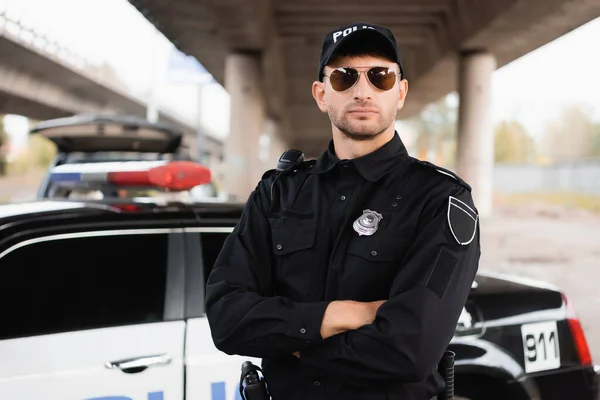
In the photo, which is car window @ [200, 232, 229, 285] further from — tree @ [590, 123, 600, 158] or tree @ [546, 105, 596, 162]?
tree @ [590, 123, 600, 158]

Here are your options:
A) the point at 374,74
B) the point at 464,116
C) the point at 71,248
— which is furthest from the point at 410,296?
the point at 464,116

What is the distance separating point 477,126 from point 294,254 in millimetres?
21764

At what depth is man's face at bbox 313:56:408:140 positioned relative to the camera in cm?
183

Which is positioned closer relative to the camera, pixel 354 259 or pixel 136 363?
pixel 354 259

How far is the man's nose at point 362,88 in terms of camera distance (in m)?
1.82

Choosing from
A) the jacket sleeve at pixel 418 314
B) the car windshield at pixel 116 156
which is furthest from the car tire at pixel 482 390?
the car windshield at pixel 116 156

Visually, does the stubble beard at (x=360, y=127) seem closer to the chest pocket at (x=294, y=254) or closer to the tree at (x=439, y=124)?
the chest pocket at (x=294, y=254)

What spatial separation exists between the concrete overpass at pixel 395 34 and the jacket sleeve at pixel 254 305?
1490 centimetres

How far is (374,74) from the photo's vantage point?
186 cm

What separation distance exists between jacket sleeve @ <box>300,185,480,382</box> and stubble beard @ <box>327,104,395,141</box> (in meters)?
0.28

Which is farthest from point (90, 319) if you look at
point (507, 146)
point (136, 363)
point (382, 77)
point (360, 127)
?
point (507, 146)

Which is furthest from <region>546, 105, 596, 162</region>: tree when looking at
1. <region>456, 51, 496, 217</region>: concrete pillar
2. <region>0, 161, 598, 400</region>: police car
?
<region>0, 161, 598, 400</region>: police car

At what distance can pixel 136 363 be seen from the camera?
2.48m

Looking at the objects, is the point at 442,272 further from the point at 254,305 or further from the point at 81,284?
the point at 81,284
